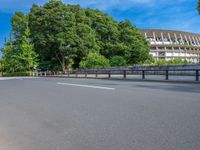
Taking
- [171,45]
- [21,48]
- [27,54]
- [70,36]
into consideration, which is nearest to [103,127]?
[70,36]

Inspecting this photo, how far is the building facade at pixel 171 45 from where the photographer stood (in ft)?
380

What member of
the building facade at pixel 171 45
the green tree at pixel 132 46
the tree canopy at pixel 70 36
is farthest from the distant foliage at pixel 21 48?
the building facade at pixel 171 45

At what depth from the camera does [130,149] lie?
3.57 meters

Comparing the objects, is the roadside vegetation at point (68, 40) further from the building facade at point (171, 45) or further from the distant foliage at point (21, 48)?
the building facade at point (171, 45)

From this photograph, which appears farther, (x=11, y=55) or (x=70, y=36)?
(x=11, y=55)

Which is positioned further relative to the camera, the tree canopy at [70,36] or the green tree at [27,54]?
the green tree at [27,54]

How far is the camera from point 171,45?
384ft

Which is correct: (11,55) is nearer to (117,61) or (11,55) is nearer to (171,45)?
(117,61)

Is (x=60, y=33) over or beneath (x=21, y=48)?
over

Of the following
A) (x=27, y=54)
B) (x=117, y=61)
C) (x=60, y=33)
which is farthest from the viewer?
(x=117, y=61)

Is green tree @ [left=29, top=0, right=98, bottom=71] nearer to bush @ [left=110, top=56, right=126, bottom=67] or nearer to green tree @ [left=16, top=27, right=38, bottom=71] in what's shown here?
green tree @ [left=16, top=27, right=38, bottom=71]

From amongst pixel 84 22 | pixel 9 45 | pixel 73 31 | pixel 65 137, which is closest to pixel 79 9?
pixel 84 22

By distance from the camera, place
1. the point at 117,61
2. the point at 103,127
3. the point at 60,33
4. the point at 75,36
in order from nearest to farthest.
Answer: the point at 103,127
the point at 60,33
the point at 75,36
the point at 117,61

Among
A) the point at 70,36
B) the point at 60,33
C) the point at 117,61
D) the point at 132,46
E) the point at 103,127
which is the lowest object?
the point at 103,127
